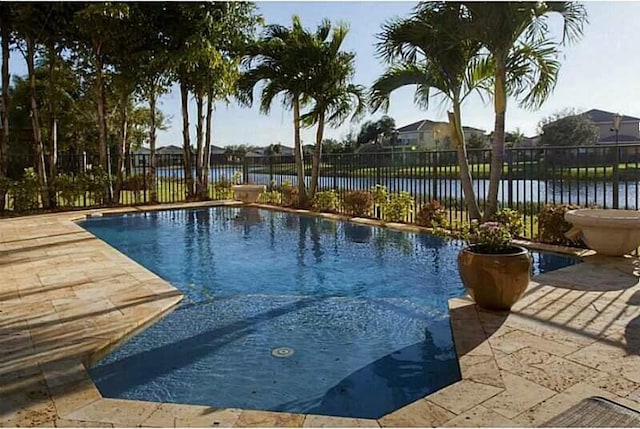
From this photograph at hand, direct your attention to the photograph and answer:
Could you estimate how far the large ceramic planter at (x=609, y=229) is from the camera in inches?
215

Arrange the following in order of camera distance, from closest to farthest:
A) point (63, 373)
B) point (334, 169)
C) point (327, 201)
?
point (63, 373) → point (327, 201) → point (334, 169)

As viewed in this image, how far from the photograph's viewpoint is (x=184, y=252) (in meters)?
7.66

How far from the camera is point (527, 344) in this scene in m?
3.29

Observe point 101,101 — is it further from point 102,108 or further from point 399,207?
point 399,207

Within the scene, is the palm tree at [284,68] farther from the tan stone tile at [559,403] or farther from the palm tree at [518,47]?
the tan stone tile at [559,403]

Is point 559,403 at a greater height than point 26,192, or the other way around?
point 26,192

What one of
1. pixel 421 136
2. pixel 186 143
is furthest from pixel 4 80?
pixel 421 136

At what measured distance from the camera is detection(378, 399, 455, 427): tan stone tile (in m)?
2.35

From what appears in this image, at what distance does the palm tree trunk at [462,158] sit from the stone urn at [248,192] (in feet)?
22.7

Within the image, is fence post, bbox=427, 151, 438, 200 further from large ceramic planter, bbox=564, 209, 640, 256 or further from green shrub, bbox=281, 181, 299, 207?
green shrub, bbox=281, 181, 299, 207

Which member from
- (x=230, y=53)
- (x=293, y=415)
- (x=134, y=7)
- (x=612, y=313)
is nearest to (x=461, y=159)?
(x=612, y=313)

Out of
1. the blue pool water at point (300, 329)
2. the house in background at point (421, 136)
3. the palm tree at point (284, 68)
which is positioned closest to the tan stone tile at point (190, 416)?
the blue pool water at point (300, 329)

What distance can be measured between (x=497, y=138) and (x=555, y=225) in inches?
61.9

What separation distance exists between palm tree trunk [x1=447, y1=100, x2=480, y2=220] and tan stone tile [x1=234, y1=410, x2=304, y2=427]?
5.99m
